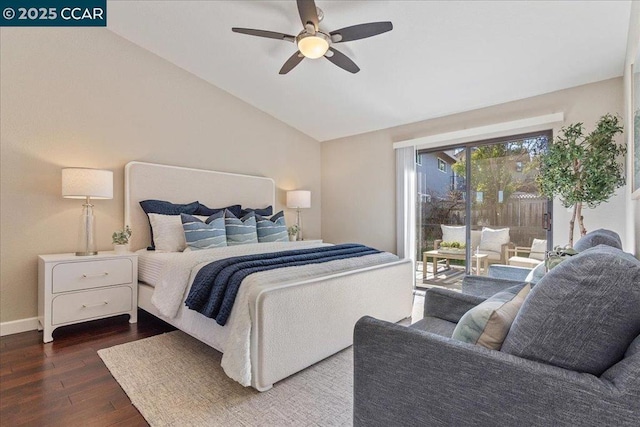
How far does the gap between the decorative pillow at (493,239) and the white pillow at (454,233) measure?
23 centimetres

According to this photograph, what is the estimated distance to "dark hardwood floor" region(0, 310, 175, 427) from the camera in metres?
1.64

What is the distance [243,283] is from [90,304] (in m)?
1.80

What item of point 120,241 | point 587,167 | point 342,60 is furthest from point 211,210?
point 587,167

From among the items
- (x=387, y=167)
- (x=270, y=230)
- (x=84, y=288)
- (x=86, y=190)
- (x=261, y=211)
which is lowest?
(x=84, y=288)

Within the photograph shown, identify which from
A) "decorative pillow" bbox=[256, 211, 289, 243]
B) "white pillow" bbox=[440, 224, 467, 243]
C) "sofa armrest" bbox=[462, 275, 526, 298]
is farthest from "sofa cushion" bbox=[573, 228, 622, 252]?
"decorative pillow" bbox=[256, 211, 289, 243]

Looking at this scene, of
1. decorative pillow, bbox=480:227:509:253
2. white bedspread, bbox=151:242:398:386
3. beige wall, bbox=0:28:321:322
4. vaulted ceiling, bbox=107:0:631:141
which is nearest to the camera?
white bedspread, bbox=151:242:398:386

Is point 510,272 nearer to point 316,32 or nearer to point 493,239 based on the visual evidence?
point 493,239

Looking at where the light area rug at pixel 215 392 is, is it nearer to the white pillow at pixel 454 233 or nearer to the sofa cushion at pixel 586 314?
the sofa cushion at pixel 586 314

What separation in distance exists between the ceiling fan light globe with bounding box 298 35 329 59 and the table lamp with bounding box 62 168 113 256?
7.07 feet

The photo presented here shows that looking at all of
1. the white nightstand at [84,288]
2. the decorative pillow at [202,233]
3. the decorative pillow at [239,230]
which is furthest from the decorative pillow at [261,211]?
the white nightstand at [84,288]

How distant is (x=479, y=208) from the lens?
4.08 meters

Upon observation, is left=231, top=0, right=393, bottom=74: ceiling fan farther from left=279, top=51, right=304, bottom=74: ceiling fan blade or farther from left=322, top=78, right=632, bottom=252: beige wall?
left=322, top=78, right=632, bottom=252: beige wall

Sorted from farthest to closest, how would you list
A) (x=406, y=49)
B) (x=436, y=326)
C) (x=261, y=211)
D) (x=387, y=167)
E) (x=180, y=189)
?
1. (x=387, y=167)
2. (x=261, y=211)
3. (x=180, y=189)
4. (x=406, y=49)
5. (x=436, y=326)

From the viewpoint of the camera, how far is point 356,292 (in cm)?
245
